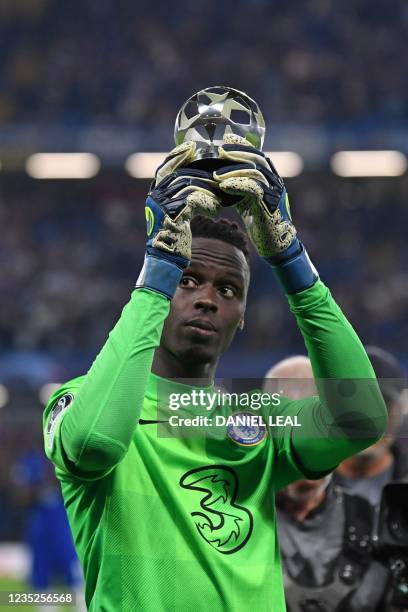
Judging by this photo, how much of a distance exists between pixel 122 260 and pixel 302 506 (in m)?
12.6

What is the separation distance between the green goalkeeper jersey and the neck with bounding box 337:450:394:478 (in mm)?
1338

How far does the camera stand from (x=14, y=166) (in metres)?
16.5

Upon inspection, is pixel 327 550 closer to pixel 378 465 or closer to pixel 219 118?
pixel 378 465

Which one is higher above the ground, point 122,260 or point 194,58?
point 194,58

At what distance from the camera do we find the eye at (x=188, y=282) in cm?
203

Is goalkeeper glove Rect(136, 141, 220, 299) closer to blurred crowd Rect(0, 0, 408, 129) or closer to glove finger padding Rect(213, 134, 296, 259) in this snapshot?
glove finger padding Rect(213, 134, 296, 259)

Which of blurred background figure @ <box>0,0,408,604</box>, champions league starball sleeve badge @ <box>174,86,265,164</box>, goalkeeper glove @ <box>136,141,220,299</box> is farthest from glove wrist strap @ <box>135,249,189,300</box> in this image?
blurred background figure @ <box>0,0,408,604</box>

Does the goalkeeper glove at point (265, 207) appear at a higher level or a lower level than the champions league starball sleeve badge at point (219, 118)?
lower

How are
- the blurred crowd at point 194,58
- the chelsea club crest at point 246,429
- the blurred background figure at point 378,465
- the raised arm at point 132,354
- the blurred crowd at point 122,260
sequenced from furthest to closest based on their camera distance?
1. the blurred crowd at point 194,58
2. the blurred crowd at point 122,260
3. the blurred background figure at point 378,465
4. the chelsea club crest at point 246,429
5. the raised arm at point 132,354

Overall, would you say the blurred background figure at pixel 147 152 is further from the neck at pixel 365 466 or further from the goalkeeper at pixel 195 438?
the goalkeeper at pixel 195 438

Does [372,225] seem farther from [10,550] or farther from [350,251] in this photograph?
[10,550]

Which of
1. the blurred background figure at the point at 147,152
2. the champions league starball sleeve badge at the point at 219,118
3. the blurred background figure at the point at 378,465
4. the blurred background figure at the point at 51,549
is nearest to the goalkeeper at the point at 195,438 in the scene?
the champions league starball sleeve badge at the point at 219,118

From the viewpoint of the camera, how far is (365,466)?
340cm

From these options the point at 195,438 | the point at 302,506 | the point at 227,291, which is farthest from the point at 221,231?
the point at 302,506
